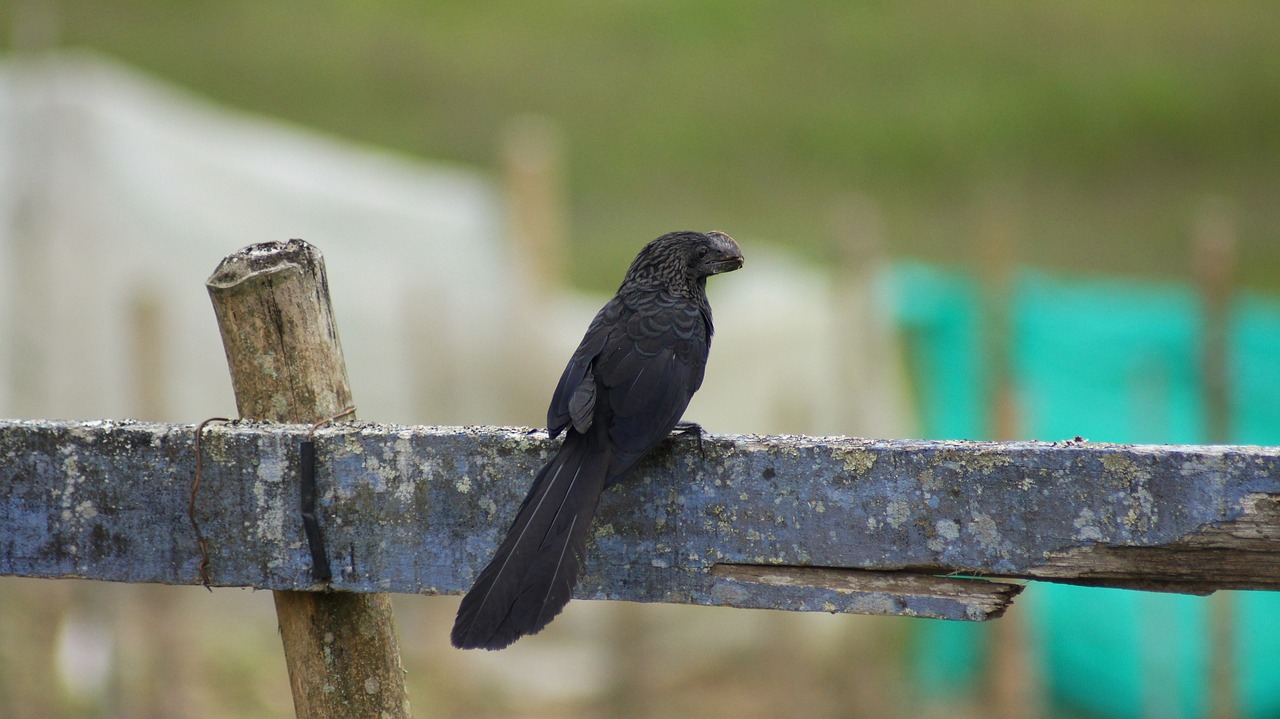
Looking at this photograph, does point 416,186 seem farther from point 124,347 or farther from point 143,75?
point 143,75

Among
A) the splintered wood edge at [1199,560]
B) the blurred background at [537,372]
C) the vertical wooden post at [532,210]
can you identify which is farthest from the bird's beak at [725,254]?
the vertical wooden post at [532,210]

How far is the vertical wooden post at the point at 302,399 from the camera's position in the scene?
210 centimetres

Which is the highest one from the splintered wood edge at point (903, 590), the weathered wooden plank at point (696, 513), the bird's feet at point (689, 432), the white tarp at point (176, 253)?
the white tarp at point (176, 253)

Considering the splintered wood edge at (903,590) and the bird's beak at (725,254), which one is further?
the bird's beak at (725,254)

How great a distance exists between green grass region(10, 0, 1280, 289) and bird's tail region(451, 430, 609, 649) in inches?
526

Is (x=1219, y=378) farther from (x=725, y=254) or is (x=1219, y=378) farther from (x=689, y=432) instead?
(x=689, y=432)

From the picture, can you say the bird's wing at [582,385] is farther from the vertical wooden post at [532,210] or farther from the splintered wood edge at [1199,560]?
the vertical wooden post at [532,210]

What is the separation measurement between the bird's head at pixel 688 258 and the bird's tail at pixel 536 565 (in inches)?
42.2

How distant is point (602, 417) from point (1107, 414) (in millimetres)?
5372

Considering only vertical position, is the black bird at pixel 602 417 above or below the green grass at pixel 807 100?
below

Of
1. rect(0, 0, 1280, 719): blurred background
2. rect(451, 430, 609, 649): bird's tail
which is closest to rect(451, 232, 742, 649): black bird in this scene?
rect(451, 430, 609, 649): bird's tail

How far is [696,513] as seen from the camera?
1.91 meters

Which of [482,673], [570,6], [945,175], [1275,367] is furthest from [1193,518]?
[570,6]

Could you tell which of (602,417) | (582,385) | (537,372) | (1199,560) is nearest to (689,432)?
(602,417)
